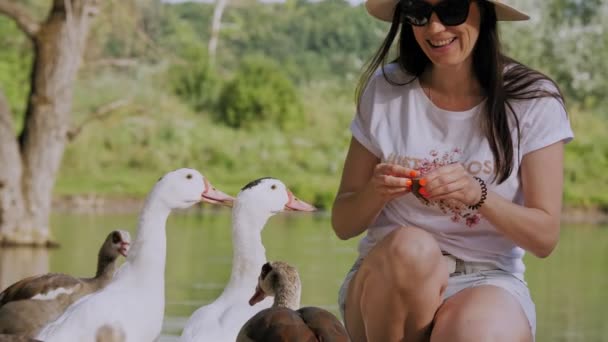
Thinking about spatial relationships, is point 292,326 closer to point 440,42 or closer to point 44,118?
point 440,42

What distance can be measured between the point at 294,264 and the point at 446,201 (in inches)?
183

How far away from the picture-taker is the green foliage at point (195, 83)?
13.9 m

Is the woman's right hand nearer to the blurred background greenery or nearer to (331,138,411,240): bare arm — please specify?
(331,138,411,240): bare arm

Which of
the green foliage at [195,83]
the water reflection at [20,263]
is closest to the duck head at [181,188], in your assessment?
the water reflection at [20,263]

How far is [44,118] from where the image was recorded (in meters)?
8.34

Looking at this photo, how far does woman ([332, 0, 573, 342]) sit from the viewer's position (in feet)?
8.14

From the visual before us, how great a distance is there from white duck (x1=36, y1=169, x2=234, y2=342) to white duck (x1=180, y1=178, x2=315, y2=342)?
3.5 inches

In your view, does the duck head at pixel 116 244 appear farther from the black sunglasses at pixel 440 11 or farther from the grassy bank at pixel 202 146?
the grassy bank at pixel 202 146

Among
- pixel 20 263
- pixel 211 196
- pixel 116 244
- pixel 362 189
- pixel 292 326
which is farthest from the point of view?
pixel 20 263

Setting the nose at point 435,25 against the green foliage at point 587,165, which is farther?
the green foliage at point 587,165

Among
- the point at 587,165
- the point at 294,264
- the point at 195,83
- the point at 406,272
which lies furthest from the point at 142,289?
the point at 195,83

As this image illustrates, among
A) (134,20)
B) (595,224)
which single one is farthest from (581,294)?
(134,20)

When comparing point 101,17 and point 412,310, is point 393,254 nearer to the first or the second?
point 412,310

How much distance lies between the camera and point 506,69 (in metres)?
2.67
